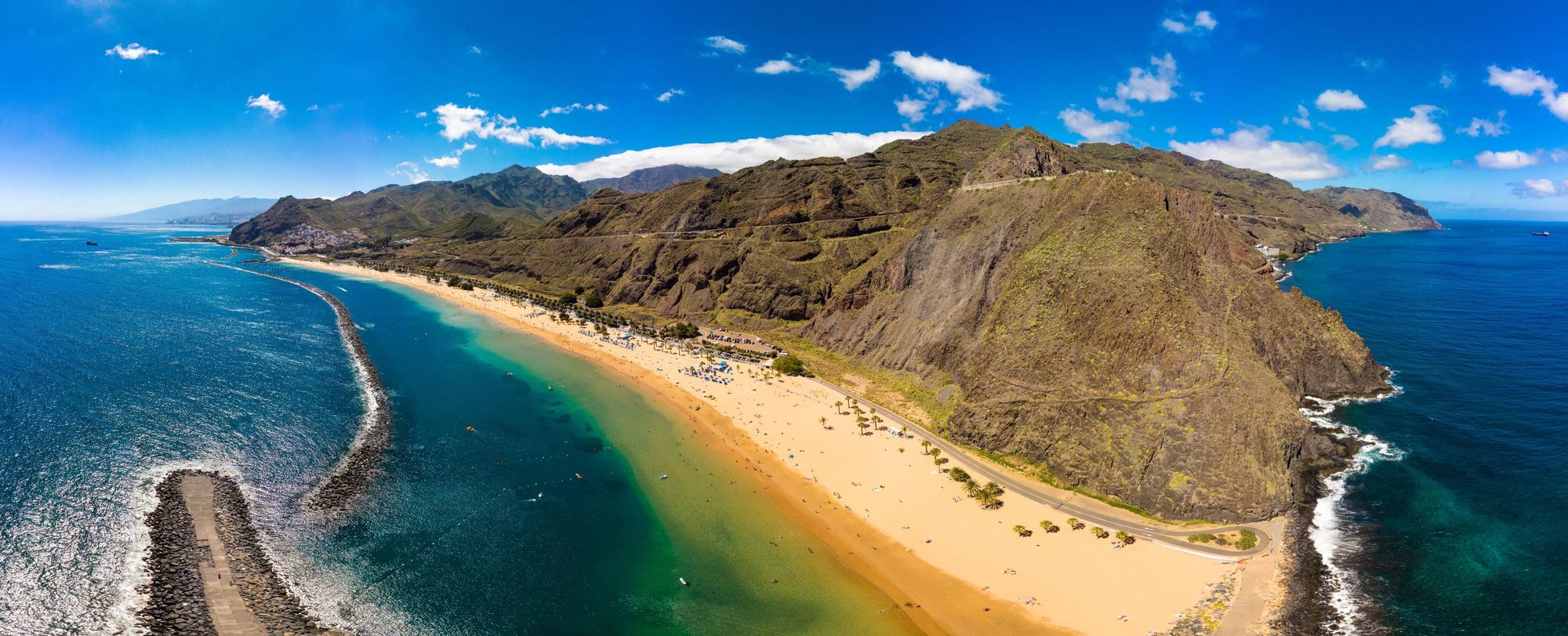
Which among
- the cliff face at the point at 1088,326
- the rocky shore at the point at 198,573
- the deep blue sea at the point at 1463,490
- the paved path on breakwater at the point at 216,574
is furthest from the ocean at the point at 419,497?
the deep blue sea at the point at 1463,490

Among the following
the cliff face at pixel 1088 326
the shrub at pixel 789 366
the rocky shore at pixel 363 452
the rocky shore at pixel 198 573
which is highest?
the cliff face at pixel 1088 326

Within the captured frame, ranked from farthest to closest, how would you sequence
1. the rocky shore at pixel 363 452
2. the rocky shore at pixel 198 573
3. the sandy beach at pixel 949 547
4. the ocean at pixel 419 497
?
the rocky shore at pixel 363 452, the ocean at pixel 419 497, the sandy beach at pixel 949 547, the rocky shore at pixel 198 573

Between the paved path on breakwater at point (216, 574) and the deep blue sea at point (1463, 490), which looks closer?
the paved path on breakwater at point (216, 574)

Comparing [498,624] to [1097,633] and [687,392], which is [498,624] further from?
[687,392]

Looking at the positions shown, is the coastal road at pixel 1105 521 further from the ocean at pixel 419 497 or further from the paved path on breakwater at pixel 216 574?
the paved path on breakwater at pixel 216 574

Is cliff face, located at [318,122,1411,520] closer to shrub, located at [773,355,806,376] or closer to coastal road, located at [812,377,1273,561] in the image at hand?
coastal road, located at [812,377,1273,561]

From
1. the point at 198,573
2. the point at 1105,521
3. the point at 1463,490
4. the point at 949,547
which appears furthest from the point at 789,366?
the point at 1463,490
